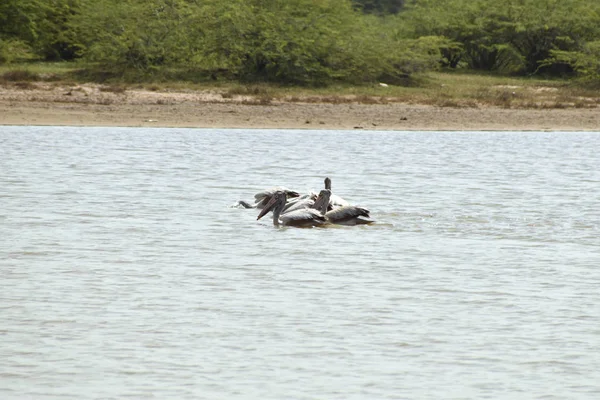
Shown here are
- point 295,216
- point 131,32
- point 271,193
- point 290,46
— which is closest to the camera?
point 295,216

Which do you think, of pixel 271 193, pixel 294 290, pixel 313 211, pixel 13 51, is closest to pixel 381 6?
pixel 13 51

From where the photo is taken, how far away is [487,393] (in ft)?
17.4

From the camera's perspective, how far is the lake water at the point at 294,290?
5.53 meters

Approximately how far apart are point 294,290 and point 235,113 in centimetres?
1711

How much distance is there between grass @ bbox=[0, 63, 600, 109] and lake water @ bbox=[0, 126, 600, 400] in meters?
10.6

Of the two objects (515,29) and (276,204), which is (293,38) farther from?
(276,204)

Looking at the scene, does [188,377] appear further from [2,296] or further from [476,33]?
[476,33]

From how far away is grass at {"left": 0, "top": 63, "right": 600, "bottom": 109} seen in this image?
27062 mm

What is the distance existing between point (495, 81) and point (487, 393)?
2901 centimetres

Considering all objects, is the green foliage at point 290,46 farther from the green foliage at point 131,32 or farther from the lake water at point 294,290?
the lake water at point 294,290

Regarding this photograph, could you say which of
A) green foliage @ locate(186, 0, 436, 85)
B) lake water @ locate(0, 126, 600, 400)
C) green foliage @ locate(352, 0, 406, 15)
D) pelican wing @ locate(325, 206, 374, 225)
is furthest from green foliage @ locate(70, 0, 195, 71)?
green foliage @ locate(352, 0, 406, 15)

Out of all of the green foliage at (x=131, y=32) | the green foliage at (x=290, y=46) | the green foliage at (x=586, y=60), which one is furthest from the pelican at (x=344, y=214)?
the green foliage at (x=586, y=60)

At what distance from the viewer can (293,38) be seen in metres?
30.9

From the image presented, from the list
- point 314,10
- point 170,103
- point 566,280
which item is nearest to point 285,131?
point 170,103
